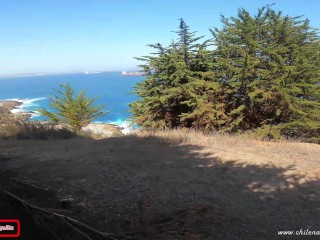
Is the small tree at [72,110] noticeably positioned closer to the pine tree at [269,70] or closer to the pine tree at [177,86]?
the pine tree at [177,86]

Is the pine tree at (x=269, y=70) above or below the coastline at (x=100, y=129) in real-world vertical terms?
above

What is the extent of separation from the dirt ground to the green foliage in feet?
25.4

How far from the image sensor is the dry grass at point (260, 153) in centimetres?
970

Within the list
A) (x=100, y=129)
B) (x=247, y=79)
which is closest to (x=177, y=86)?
(x=247, y=79)

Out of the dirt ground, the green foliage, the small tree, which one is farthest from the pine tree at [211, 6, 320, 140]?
the small tree

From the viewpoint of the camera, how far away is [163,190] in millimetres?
7004

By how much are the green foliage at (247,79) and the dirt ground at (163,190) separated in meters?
7.73

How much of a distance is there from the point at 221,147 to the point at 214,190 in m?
5.21

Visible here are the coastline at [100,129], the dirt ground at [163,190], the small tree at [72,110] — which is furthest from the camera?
the small tree at [72,110]

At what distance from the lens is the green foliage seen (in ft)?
62.4

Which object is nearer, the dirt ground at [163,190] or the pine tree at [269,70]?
the dirt ground at [163,190]

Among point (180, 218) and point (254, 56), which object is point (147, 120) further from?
point (180, 218)

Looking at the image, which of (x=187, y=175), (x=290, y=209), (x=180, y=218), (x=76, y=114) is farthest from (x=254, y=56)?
(x=76, y=114)

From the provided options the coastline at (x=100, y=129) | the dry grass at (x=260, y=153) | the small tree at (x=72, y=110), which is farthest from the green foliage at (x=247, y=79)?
Result: the small tree at (x=72, y=110)
